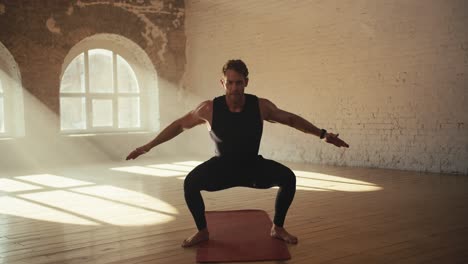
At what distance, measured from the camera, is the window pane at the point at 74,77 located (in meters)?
9.02

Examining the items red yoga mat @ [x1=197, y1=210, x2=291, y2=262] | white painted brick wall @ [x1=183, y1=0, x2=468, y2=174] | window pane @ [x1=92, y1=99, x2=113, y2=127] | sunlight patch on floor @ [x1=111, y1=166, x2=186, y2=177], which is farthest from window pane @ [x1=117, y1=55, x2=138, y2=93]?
red yoga mat @ [x1=197, y1=210, x2=291, y2=262]

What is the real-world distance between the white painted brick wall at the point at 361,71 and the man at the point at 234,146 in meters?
3.76

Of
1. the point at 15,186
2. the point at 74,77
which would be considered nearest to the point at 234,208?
the point at 15,186

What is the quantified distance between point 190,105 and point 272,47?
2.44 metres

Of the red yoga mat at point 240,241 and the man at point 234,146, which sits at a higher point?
the man at point 234,146

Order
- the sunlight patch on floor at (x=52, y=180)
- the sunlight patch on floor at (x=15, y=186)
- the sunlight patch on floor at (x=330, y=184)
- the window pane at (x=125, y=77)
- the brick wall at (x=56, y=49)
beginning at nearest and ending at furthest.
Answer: the sunlight patch on floor at (x=330, y=184) < the sunlight patch on floor at (x=15, y=186) < the sunlight patch on floor at (x=52, y=180) < the brick wall at (x=56, y=49) < the window pane at (x=125, y=77)

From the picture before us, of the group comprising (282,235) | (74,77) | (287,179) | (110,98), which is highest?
(74,77)

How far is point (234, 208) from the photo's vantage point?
4285 mm

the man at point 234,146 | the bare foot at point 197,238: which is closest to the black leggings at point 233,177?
the man at point 234,146

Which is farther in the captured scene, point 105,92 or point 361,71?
point 105,92

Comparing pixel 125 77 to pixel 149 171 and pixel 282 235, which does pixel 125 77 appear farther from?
pixel 282 235

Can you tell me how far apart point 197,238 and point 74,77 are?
6.82 metres

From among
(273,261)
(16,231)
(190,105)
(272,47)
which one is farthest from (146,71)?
(273,261)

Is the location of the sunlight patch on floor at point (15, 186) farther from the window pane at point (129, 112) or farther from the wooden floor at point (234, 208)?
the window pane at point (129, 112)
